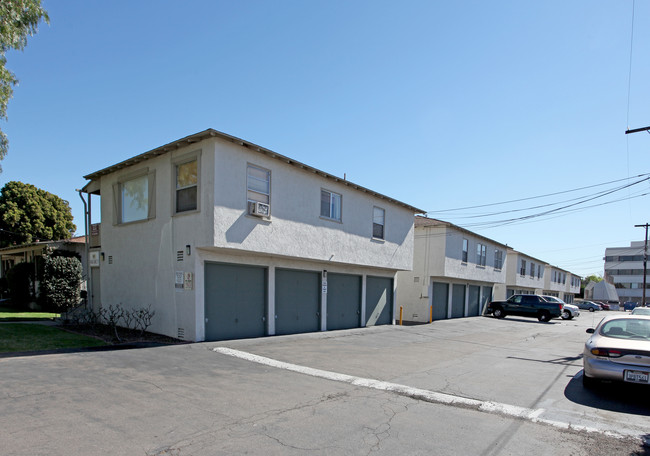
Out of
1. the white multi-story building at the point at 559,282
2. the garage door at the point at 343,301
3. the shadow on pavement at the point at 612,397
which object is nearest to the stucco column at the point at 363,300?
the garage door at the point at 343,301

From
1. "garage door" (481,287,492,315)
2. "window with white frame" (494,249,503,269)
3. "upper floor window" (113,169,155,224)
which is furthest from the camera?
"window with white frame" (494,249,503,269)

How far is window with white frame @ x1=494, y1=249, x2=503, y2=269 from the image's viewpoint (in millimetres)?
32438

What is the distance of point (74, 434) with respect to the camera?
14.7 ft

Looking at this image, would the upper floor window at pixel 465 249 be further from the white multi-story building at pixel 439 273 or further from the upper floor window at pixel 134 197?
the upper floor window at pixel 134 197

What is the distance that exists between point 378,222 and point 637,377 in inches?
483

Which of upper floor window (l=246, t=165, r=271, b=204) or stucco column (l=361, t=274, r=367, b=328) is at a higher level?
upper floor window (l=246, t=165, r=271, b=204)

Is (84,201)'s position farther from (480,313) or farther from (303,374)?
(480,313)

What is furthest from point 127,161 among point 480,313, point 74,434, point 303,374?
point 480,313

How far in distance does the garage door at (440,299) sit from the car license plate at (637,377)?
17992 millimetres

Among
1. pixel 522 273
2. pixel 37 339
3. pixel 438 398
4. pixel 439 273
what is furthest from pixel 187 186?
pixel 522 273

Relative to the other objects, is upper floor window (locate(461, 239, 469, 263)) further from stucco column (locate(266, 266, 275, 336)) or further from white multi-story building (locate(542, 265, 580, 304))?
white multi-story building (locate(542, 265, 580, 304))

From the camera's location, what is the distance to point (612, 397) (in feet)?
22.8

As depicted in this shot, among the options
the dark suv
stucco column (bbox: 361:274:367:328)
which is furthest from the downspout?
the dark suv

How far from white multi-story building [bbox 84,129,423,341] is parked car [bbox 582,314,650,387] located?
336 inches
